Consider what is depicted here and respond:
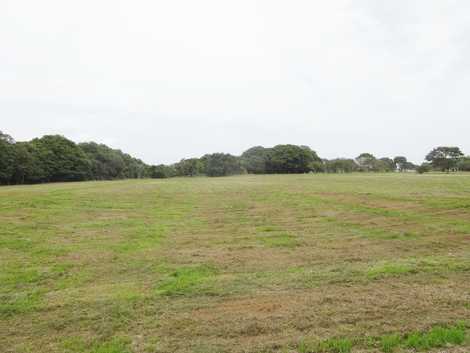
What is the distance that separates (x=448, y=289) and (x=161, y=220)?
35.0ft

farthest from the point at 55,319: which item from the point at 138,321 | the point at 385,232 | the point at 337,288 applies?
the point at 385,232

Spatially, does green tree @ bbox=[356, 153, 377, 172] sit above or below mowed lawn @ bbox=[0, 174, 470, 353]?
above

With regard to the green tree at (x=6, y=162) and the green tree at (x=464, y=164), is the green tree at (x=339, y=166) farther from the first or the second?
the green tree at (x=6, y=162)

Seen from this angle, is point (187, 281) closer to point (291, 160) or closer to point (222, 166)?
point (291, 160)

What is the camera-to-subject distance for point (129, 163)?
102625 mm

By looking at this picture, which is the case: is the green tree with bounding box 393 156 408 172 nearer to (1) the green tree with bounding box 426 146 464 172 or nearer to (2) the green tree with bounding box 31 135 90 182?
(1) the green tree with bounding box 426 146 464 172

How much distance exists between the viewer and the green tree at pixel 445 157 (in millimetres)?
91250

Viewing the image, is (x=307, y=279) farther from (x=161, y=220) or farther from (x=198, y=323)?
(x=161, y=220)

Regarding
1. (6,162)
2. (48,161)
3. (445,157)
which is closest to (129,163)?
(48,161)

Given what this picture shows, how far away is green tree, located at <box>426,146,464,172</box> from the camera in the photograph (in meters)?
91.2

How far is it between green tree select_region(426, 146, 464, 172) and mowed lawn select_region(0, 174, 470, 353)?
329ft

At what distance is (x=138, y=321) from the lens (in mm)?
4426

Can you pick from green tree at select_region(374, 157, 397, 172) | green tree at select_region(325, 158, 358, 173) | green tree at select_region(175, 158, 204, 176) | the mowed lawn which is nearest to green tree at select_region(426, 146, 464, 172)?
green tree at select_region(374, 157, 397, 172)

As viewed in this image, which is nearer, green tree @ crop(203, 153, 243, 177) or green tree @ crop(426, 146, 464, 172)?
green tree @ crop(426, 146, 464, 172)
